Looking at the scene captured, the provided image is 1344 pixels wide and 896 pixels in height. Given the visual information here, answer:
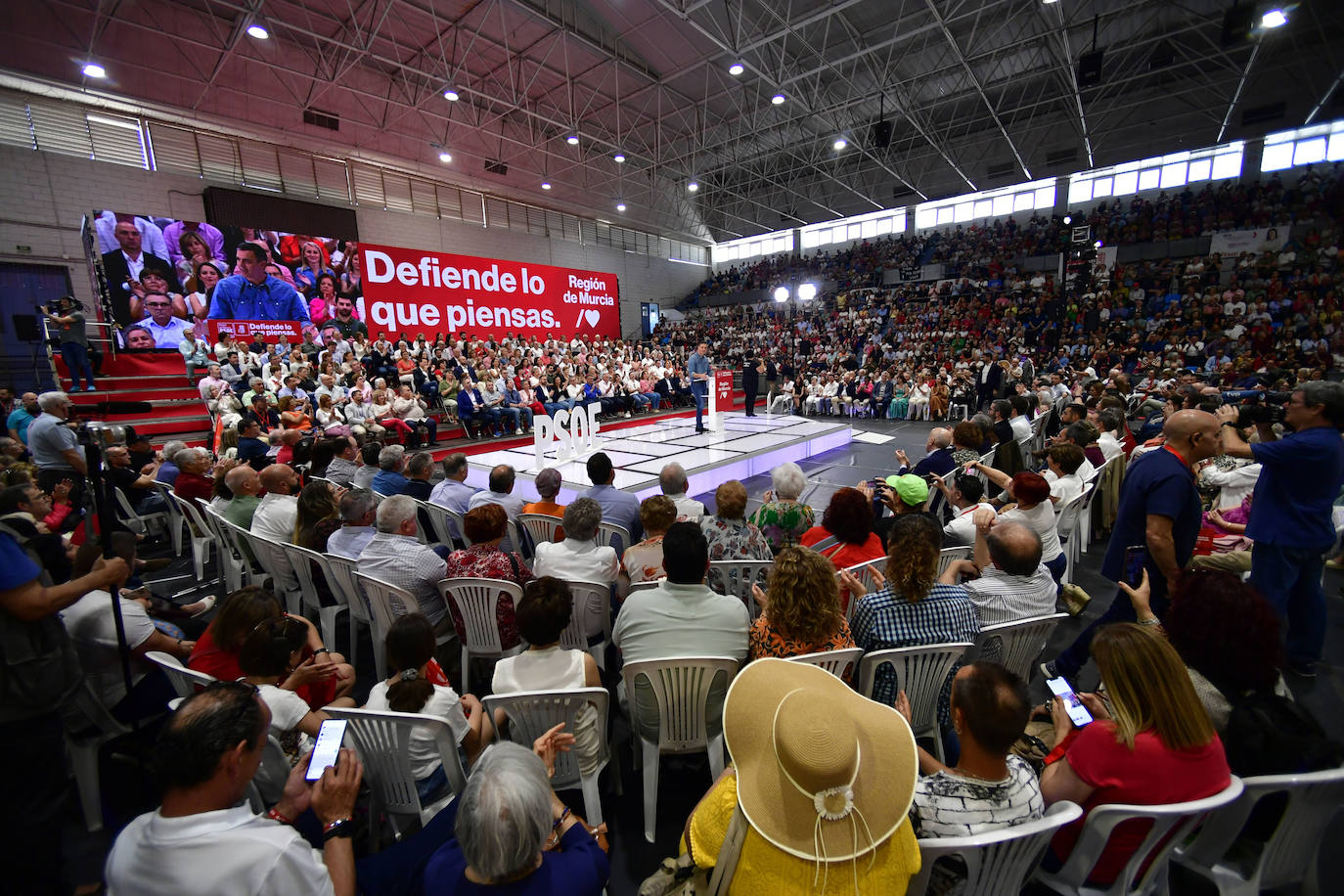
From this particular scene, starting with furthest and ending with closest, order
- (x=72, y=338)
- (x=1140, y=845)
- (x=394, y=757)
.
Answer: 1. (x=72, y=338)
2. (x=394, y=757)
3. (x=1140, y=845)

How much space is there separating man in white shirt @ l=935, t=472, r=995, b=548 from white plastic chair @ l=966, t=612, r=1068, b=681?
0.90 m

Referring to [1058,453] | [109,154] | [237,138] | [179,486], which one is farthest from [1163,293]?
[109,154]

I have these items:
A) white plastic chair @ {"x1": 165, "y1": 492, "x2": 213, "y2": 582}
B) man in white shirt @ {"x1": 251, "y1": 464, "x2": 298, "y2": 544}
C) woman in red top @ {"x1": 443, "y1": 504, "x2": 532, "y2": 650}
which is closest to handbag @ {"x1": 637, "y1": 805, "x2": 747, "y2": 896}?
woman in red top @ {"x1": 443, "y1": 504, "x2": 532, "y2": 650}

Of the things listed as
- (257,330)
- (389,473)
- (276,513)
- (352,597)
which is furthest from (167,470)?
(257,330)

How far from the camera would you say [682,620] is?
1.89m

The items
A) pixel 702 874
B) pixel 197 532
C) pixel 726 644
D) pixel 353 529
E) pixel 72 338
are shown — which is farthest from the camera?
pixel 72 338

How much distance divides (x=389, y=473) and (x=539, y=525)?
5.03 feet

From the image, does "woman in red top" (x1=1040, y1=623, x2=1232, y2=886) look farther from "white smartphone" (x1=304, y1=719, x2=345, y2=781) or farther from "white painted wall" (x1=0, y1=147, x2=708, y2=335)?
"white painted wall" (x1=0, y1=147, x2=708, y2=335)

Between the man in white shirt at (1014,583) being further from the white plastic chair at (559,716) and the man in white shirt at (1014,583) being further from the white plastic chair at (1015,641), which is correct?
the white plastic chair at (559,716)

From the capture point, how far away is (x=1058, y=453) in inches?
135

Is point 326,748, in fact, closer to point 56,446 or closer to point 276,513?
point 276,513

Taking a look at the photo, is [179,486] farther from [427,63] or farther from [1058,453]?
[427,63]

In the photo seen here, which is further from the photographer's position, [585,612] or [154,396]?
[154,396]

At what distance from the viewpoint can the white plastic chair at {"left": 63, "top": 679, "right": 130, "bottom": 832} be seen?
1.89 metres
